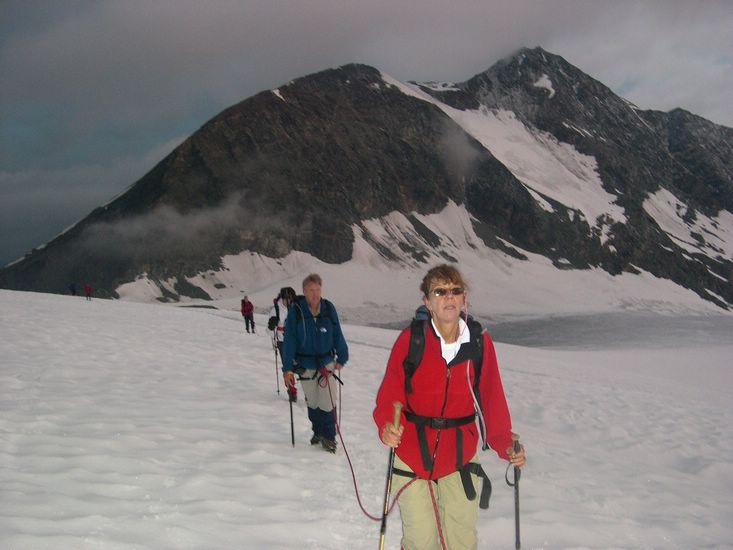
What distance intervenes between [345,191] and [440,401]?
9539 centimetres

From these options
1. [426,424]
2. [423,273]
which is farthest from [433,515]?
[423,273]

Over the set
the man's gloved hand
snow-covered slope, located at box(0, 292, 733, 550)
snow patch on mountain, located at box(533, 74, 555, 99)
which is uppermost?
snow patch on mountain, located at box(533, 74, 555, 99)

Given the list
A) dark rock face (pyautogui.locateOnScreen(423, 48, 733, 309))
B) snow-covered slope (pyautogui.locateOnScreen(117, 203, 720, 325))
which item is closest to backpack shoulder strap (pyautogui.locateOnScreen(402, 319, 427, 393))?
snow-covered slope (pyautogui.locateOnScreen(117, 203, 720, 325))

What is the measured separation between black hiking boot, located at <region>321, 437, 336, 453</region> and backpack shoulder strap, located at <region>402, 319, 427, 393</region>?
3.84 m

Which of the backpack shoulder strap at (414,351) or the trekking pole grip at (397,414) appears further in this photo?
the backpack shoulder strap at (414,351)

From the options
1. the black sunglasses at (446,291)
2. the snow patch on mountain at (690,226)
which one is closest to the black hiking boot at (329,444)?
the black sunglasses at (446,291)

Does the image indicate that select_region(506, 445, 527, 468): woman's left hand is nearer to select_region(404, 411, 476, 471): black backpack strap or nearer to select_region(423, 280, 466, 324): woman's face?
select_region(404, 411, 476, 471): black backpack strap

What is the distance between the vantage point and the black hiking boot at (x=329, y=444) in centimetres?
729

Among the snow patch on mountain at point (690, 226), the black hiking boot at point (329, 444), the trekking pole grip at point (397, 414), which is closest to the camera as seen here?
the trekking pole grip at point (397, 414)

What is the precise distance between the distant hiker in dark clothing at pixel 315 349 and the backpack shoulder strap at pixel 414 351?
313 centimetres

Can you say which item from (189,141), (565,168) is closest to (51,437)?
(189,141)

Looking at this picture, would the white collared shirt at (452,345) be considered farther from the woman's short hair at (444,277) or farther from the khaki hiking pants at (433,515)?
the khaki hiking pants at (433,515)

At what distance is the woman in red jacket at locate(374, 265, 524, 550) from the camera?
12.5ft

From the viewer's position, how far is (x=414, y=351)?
12.4ft
